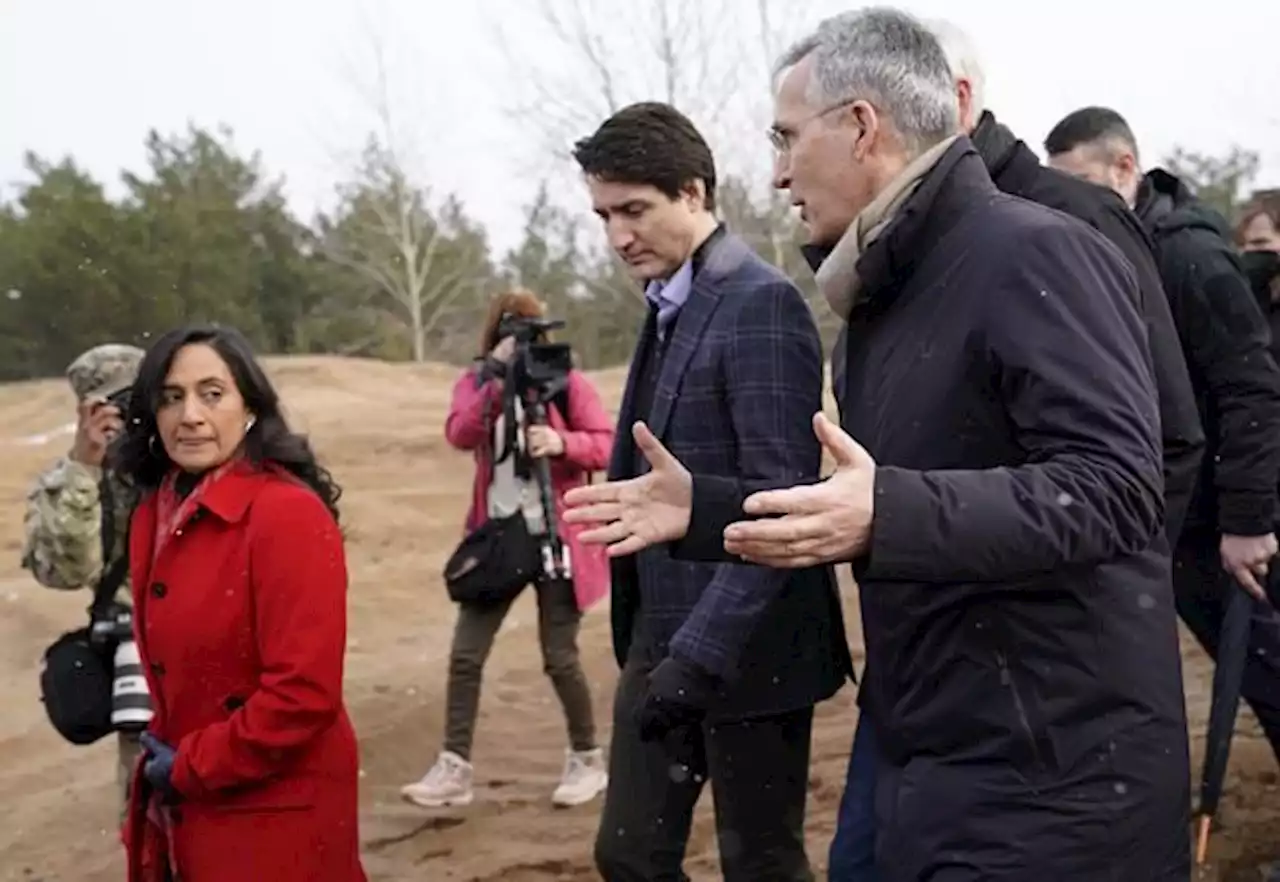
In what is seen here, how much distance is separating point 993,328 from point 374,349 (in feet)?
129

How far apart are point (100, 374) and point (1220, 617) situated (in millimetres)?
3130

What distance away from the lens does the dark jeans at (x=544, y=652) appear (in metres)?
5.45

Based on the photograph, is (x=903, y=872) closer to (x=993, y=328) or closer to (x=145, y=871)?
(x=993, y=328)

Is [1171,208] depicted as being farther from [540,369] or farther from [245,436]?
[245,436]

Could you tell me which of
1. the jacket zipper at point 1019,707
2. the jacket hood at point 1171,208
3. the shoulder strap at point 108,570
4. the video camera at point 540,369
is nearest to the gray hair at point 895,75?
the jacket zipper at point 1019,707

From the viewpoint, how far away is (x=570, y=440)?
5.32m

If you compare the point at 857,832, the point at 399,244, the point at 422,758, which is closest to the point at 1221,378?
the point at 857,832

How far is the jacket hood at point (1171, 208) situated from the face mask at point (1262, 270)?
199 millimetres

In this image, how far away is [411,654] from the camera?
9.28 m

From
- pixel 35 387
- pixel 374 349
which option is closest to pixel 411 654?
pixel 35 387

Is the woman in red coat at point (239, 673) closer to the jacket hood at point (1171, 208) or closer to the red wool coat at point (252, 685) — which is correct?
the red wool coat at point (252, 685)

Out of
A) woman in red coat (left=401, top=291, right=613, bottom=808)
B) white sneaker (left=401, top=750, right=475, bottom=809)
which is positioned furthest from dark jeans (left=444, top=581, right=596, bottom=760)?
white sneaker (left=401, top=750, right=475, bottom=809)

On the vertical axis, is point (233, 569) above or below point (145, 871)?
above

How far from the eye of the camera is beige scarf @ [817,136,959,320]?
2145 mm
